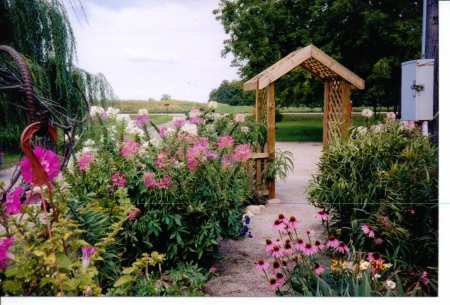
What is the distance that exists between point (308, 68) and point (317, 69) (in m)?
0.10

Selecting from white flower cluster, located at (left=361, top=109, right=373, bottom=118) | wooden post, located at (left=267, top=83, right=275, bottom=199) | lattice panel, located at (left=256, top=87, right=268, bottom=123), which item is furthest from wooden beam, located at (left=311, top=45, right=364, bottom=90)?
lattice panel, located at (left=256, top=87, right=268, bottom=123)

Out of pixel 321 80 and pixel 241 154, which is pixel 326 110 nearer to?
pixel 321 80

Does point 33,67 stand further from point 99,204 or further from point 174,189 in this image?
point 174,189

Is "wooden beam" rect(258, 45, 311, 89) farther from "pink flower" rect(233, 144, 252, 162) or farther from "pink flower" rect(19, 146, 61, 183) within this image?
"pink flower" rect(19, 146, 61, 183)

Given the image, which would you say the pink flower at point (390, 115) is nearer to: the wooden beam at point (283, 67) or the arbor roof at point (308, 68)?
the arbor roof at point (308, 68)

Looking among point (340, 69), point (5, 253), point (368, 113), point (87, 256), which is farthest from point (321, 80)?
point (5, 253)

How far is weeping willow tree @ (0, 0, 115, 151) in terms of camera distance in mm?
2145

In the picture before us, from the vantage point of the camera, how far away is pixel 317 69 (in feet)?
13.9

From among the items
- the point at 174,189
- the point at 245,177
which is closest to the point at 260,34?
the point at 245,177

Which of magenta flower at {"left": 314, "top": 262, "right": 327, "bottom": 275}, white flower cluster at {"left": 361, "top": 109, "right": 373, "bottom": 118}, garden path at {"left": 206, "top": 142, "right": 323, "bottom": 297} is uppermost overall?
white flower cluster at {"left": 361, "top": 109, "right": 373, "bottom": 118}

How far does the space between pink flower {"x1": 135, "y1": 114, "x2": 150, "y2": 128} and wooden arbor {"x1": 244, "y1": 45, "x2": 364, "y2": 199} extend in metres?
0.96

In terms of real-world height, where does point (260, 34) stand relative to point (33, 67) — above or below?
above

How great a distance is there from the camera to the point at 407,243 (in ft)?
7.88
